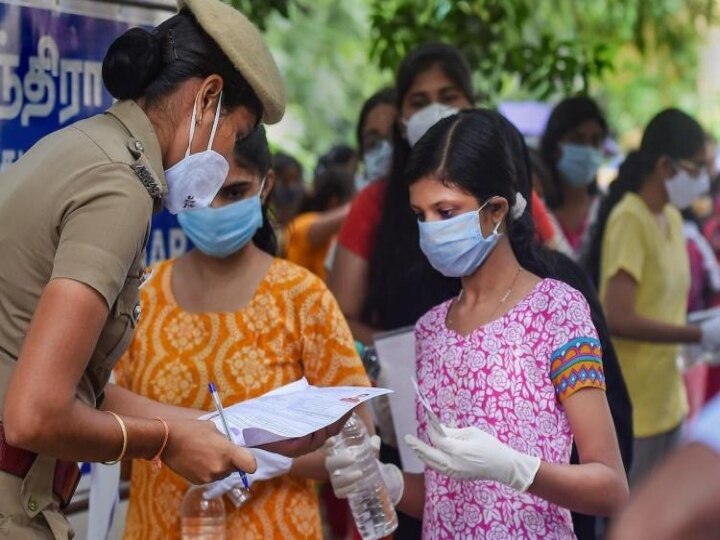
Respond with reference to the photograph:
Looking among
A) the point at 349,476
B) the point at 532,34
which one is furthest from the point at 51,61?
the point at 532,34

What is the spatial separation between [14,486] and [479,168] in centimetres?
138

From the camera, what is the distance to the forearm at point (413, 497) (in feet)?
11.3

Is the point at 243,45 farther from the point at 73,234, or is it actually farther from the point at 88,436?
the point at 88,436

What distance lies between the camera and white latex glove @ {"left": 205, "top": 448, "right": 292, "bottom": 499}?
11.1 ft

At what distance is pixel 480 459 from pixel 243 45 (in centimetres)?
101

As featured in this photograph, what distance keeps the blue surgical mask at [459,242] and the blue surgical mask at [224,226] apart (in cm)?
54

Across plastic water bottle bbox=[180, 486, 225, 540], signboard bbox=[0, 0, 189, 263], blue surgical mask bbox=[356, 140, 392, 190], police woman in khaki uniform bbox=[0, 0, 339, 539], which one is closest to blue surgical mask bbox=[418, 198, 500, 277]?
police woman in khaki uniform bbox=[0, 0, 339, 539]

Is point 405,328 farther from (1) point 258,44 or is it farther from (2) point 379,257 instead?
(1) point 258,44

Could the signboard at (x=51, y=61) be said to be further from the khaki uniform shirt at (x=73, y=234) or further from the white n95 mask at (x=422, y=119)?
the khaki uniform shirt at (x=73, y=234)

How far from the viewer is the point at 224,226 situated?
3613 mm

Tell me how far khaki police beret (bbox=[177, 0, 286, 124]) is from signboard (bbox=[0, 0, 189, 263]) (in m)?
1.20

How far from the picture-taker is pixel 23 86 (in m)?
3.92

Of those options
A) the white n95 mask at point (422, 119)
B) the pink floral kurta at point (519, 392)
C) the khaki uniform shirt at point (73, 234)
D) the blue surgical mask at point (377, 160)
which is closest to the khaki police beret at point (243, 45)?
the khaki uniform shirt at point (73, 234)

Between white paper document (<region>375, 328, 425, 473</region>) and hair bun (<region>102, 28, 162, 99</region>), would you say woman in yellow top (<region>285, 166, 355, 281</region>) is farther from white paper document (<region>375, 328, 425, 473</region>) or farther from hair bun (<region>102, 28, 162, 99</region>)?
hair bun (<region>102, 28, 162, 99</region>)
